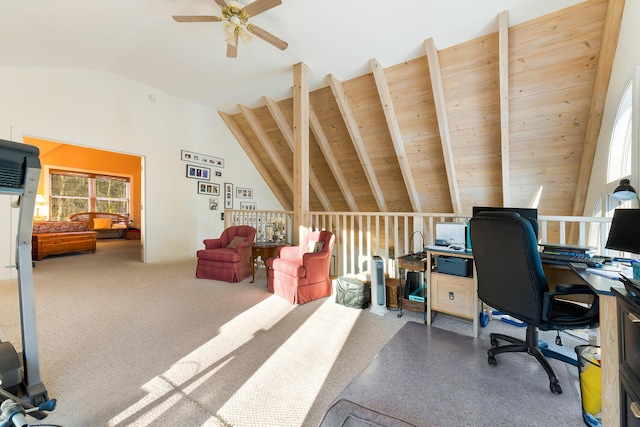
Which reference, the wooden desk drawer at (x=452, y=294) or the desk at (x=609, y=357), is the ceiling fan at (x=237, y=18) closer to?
the wooden desk drawer at (x=452, y=294)

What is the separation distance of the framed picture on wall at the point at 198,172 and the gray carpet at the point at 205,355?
9.82ft

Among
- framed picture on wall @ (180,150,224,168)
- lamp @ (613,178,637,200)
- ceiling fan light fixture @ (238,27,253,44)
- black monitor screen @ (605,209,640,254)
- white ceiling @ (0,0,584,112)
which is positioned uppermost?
white ceiling @ (0,0,584,112)

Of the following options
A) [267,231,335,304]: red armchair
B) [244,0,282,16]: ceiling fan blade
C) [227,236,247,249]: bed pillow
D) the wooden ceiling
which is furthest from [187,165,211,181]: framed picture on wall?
[244,0,282,16]: ceiling fan blade

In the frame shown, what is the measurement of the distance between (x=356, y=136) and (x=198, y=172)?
370 cm

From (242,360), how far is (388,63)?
397cm

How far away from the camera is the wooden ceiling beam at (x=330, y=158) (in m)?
4.98

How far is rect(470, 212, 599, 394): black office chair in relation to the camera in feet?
5.25

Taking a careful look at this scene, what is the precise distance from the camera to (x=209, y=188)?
625cm

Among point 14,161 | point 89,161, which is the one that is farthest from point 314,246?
point 89,161

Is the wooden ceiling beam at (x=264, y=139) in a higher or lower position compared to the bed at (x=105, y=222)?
higher

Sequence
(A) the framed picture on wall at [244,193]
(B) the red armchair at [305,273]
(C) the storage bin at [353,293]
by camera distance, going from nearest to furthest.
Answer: (C) the storage bin at [353,293]
(B) the red armchair at [305,273]
(A) the framed picture on wall at [244,193]

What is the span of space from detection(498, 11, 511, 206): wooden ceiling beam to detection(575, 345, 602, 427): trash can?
284 cm

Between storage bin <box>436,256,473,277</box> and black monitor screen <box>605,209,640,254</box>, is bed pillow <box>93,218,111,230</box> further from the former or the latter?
black monitor screen <box>605,209,640,254</box>

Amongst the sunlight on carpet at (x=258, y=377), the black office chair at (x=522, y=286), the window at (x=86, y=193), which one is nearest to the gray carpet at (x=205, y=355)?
the sunlight on carpet at (x=258, y=377)
